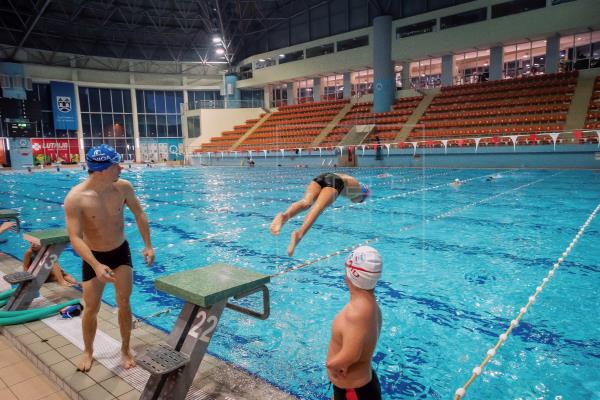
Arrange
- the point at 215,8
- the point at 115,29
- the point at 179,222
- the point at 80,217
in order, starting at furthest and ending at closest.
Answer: the point at 115,29
the point at 215,8
the point at 179,222
the point at 80,217

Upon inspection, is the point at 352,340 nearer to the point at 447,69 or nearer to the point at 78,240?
the point at 78,240

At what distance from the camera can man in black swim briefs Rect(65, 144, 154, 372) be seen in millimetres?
2574

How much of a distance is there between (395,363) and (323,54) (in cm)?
2931

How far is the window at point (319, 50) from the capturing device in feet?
96.5

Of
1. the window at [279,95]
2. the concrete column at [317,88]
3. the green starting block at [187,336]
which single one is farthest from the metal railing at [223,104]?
the green starting block at [187,336]

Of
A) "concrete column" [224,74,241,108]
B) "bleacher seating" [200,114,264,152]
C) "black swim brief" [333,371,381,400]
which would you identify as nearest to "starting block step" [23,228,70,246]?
"black swim brief" [333,371,381,400]

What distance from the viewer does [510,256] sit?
18.6ft

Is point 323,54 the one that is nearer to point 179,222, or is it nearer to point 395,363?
point 179,222

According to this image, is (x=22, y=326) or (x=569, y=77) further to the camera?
(x=569, y=77)

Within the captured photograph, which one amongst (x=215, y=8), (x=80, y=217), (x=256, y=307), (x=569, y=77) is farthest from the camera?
(x=215, y=8)

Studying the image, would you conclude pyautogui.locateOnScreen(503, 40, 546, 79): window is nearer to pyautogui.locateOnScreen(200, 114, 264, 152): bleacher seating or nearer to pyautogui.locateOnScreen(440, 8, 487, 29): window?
pyautogui.locateOnScreen(440, 8, 487, 29): window

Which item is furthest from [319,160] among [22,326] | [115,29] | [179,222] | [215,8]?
[22,326]

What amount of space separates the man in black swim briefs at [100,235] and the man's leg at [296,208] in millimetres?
1198

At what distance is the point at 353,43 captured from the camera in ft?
91.9
